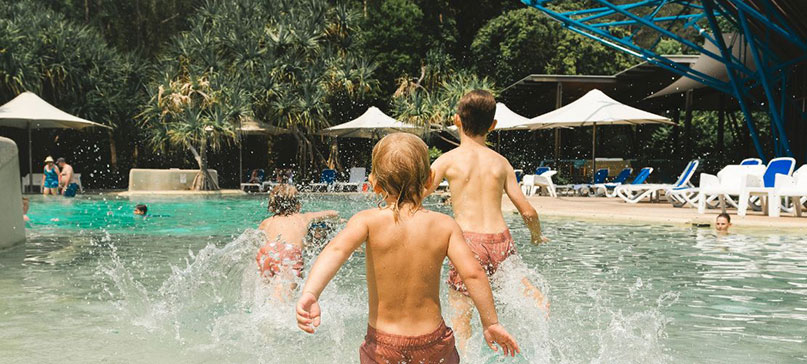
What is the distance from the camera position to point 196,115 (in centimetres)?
2342

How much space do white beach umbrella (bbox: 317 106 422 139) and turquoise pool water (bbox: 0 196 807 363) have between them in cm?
1460

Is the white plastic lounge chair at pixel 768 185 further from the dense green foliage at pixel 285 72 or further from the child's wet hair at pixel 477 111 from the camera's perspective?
the dense green foliage at pixel 285 72

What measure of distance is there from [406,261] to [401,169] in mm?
309

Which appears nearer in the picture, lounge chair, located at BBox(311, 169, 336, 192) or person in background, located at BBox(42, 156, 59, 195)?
person in background, located at BBox(42, 156, 59, 195)

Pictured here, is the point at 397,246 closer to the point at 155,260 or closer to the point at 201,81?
the point at 155,260

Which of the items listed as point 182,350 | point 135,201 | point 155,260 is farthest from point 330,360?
point 135,201

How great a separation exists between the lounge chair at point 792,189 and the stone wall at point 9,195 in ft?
34.3

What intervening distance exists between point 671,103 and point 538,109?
17.8 ft

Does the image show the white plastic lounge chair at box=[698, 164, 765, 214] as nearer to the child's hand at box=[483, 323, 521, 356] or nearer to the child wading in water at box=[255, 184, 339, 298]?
the child wading in water at box=[255, 184, 339, 298]

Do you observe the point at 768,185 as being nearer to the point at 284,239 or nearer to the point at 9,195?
the point at 284,239

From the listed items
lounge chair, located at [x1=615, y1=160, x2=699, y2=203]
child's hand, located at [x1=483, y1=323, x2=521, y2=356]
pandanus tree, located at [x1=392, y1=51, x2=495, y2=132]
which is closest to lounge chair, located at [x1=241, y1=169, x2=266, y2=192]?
pandanus tree, located at [x1=392, y1=51, x2=495, y2=132]

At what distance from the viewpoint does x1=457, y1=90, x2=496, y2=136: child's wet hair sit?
3787 mm

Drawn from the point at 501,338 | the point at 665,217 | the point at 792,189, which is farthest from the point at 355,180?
the point at 501,338

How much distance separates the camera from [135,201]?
18906 mm
